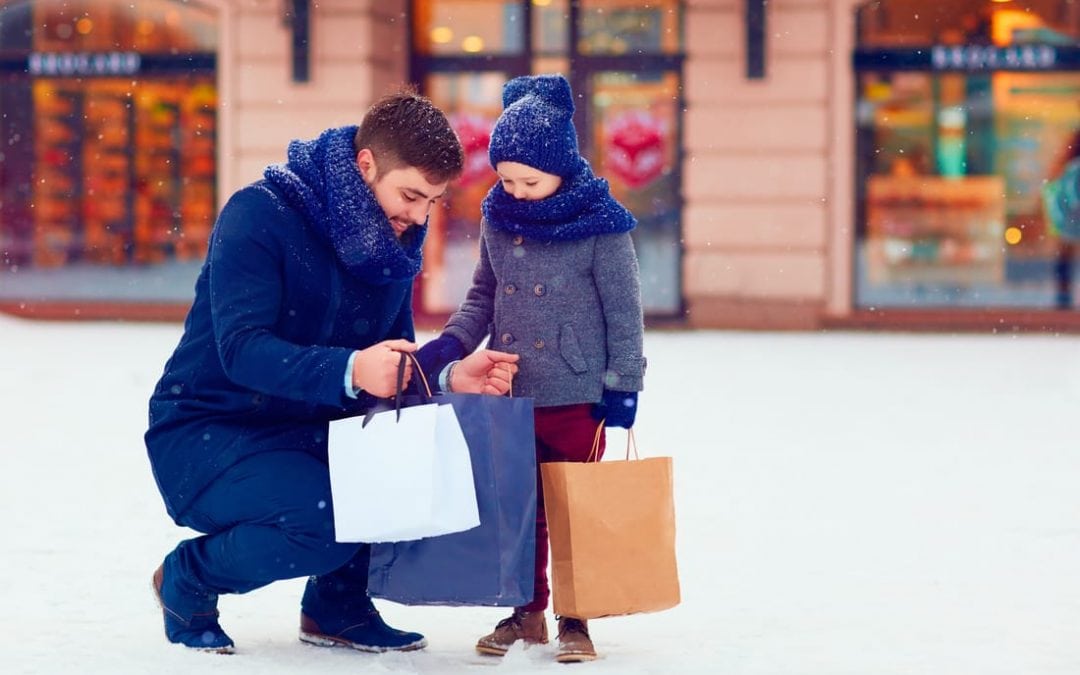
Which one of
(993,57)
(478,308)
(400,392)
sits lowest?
(400,392)

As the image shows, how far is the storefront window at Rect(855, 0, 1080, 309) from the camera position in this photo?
15.0 m

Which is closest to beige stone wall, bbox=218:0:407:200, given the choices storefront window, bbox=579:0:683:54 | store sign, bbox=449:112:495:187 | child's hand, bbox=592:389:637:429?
store sign, bbox=449:112:495:187

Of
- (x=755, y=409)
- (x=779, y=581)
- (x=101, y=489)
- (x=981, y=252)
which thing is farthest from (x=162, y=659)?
(x=981, y=252)

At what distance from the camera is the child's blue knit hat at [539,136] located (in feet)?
13.5

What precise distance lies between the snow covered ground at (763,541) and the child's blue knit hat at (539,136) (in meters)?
1.20

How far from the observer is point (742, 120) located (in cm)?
1489

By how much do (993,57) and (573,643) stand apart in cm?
1219

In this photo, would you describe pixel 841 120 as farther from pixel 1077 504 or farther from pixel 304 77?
pixel 1077 504

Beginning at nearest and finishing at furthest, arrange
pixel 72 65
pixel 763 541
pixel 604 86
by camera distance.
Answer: pixel 763 541
pixel 604 86
pixel 72 65

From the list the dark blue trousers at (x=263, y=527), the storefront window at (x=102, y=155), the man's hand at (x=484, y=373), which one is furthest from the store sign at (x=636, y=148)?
the dark blue trousers at (x=263, y=527)

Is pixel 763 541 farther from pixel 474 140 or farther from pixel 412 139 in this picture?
pixel 474 140

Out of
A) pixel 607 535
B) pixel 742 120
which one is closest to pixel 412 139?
pixel 607 535

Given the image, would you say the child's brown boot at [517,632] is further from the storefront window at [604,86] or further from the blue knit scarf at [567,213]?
the storefront window at [604,86]

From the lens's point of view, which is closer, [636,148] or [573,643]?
[573,643]
